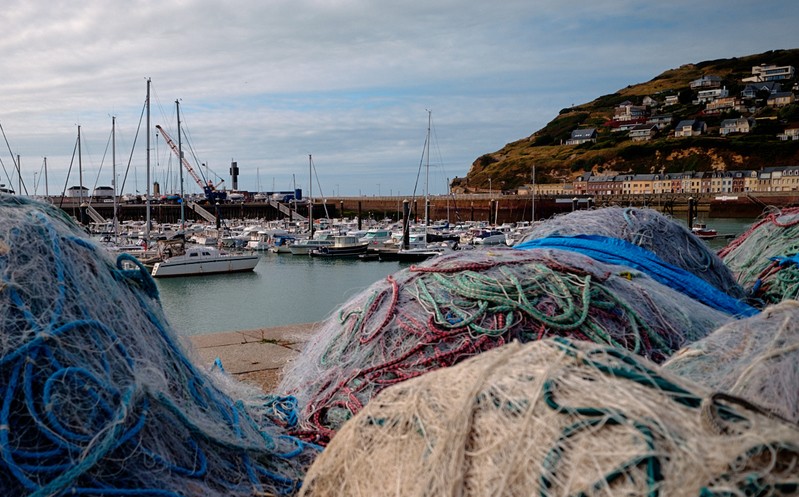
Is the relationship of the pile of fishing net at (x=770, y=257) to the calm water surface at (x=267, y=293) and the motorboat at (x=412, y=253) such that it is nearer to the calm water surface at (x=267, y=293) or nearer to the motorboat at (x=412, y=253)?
the calm water surface at (x=267, y=293)

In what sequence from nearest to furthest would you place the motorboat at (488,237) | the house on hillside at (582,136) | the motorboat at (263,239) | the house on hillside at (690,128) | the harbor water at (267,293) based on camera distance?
the harbor water at (267,293) < the motorboat at (488,237) < the motorboat at (263,239) < the house on hillside at (690,128) < the house on hillside at (582,136)

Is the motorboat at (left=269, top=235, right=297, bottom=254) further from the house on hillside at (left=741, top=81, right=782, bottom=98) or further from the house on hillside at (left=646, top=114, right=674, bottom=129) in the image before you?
the house on hillside at (left=741, top=81, right=782, bottom=98)

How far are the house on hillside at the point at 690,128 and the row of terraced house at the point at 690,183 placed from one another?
25.5m

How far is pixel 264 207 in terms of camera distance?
8025 centimetres

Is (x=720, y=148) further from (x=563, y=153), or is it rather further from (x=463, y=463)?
(x=463, y=463)

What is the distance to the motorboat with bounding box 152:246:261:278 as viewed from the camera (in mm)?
34719

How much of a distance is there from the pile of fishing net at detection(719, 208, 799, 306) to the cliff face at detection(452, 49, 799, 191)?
9261 cm

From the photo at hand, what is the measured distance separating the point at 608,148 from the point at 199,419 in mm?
111696

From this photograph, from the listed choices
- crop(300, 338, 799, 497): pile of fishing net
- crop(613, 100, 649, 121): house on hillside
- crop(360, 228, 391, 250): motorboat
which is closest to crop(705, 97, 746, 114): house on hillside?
crop(613, 100, 649, 121): house on hillside

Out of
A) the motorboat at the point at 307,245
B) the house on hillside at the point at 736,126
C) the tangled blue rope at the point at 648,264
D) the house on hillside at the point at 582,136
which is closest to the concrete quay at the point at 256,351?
the tangled blue rope at the point at 648,264

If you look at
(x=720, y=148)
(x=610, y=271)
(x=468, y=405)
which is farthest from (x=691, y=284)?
(x=720, y=148)

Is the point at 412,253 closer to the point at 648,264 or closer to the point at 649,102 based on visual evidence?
the point at 648,264

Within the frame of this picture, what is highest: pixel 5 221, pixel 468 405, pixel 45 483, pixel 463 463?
pixel 5 221

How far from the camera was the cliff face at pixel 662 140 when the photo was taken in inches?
3770
